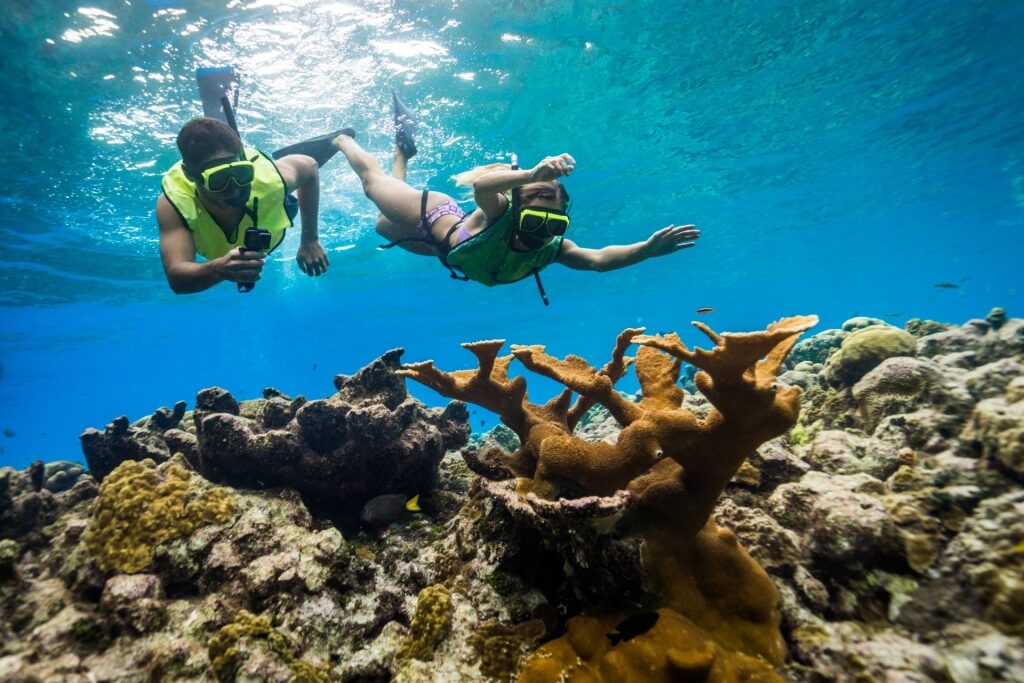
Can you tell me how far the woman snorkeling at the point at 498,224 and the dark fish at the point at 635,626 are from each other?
2921mm

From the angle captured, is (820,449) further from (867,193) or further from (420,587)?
(867,193)

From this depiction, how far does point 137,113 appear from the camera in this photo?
42.6ft

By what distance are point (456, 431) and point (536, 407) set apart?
275cm

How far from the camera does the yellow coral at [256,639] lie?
2615 millimetres

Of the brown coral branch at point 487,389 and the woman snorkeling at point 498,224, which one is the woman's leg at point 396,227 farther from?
the brown coral branch at point 487,389

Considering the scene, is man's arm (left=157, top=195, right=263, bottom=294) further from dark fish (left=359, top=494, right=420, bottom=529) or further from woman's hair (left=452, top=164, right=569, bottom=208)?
dark fish (left=359, top=494, right=420, bottom=529)

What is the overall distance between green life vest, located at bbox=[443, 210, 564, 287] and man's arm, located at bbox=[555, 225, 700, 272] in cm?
23

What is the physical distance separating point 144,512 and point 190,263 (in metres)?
2.06

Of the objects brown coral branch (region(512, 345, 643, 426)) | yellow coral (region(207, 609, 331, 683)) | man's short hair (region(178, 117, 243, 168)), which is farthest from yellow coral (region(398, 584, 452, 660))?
man's short hair (region(178, 117, 243, 168))

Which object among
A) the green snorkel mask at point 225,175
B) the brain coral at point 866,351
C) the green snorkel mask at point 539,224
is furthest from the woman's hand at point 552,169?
the brain coral at point 866,351

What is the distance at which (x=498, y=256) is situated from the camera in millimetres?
5086

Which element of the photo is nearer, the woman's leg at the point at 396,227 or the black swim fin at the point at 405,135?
the woman's leg at the point at 396,227

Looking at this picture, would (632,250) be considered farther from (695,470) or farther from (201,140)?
(201,140)

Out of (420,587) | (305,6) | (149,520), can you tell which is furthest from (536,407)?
(305,6)
